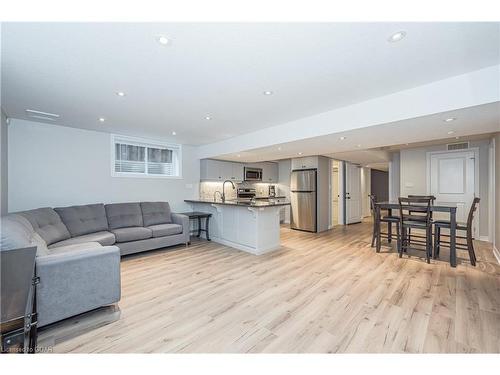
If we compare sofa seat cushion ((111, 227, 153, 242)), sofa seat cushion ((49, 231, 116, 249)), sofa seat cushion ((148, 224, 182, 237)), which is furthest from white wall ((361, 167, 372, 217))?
sofa seat cushion ((49, 231, 116, 249))

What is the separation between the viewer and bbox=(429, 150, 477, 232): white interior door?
514cm

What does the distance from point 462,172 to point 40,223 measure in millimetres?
8455

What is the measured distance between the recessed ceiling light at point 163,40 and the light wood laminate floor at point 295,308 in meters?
2.38

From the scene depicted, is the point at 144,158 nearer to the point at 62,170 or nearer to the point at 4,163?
the point at 62,170

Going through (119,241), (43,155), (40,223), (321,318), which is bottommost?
(321,318)

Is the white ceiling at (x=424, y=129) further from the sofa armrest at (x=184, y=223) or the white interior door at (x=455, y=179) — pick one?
the sofa armrest at (x=184, y=223)

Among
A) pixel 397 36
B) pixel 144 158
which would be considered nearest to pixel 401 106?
pixel 397 36

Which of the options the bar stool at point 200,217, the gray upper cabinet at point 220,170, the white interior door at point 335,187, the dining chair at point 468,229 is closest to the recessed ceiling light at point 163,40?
the bar stool at point 200,217

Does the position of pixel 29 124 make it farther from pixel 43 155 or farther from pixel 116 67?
pixel 116 67

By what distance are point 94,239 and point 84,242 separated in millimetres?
175

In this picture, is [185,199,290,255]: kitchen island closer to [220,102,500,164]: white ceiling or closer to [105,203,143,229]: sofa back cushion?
[220,102,500,164]: white ceiling

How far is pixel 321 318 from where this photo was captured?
2.10 meters

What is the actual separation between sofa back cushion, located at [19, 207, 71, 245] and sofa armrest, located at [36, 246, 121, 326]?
145cm
